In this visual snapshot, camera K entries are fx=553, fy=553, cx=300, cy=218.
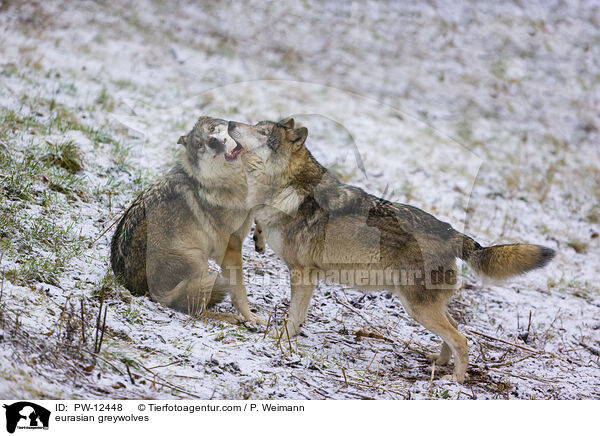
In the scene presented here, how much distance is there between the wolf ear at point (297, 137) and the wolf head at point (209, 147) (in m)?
0.44

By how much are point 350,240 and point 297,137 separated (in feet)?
3.06

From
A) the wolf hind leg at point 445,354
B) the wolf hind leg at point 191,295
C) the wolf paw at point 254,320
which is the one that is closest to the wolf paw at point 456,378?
the wolf hind leg at point 445,354

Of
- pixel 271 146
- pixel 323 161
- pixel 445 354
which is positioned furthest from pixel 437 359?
pixel 323 161

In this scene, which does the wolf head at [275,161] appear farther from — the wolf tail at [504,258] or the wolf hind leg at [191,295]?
the wolf tail at [504,258]

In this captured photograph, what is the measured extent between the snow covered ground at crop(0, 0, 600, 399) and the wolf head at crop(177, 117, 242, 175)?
45.4 inches

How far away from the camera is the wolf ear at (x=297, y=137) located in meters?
4.43

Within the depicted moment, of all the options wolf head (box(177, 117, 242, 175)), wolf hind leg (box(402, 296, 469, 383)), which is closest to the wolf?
wolf hind leg (box(402, 296, 469, 383))

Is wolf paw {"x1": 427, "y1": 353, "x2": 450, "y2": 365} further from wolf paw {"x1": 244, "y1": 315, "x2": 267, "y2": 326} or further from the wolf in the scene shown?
wolf paw {"x1": 244, "y1": 315, "x2": 267, "y2": 326}

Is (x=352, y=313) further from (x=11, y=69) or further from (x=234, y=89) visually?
(x=11, y=69)

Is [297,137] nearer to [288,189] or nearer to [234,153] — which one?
[288,189]

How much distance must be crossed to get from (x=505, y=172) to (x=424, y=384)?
5.87m

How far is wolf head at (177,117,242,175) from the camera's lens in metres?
4.57

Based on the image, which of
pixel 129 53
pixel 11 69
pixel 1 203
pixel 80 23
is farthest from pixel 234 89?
pixel 1 203

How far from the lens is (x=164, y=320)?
427cm
